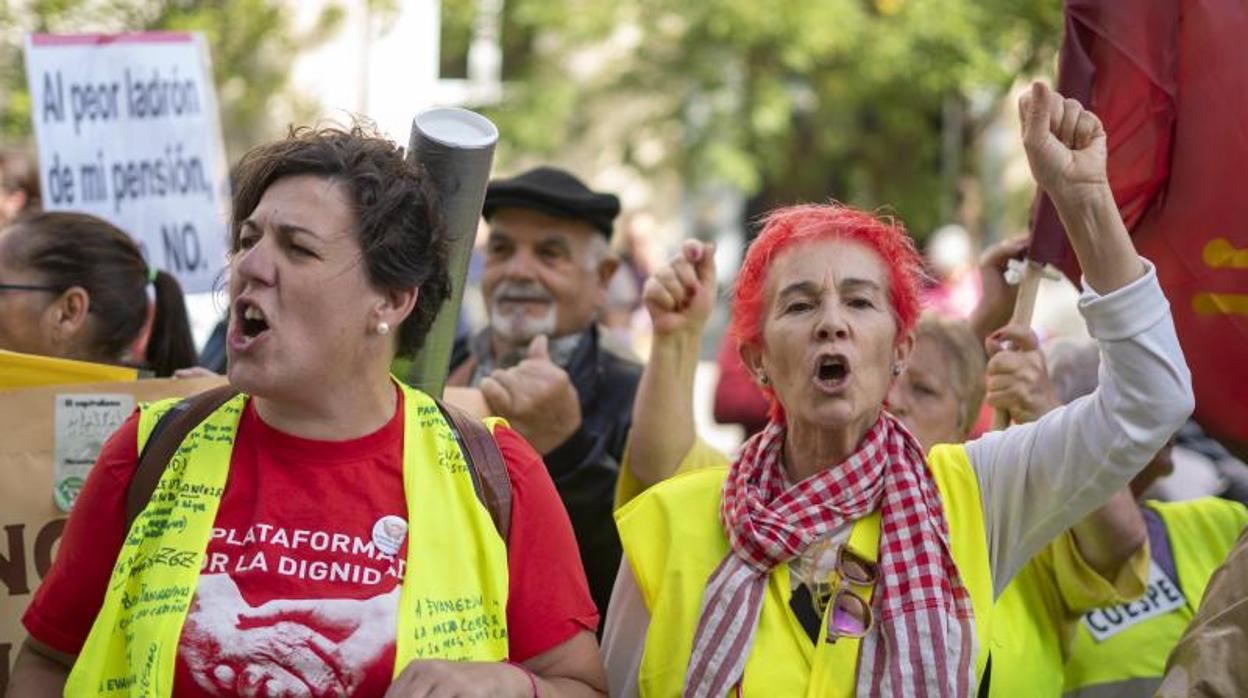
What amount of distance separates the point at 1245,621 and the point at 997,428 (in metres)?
1.04

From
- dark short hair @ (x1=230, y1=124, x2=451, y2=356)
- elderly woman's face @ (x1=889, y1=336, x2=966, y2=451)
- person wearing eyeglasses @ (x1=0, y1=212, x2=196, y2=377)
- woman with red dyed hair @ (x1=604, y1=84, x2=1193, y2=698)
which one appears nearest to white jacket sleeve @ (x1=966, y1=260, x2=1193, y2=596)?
woman with red dyed hair @ (x1=604, y1=84, x2=1193, y2=698)

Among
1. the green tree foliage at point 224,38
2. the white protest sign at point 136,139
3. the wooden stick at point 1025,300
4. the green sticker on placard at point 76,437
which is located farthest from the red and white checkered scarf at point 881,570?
the green tree foliage at point 224,38

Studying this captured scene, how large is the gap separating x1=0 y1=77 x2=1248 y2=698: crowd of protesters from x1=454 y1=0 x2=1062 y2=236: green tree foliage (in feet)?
39.5

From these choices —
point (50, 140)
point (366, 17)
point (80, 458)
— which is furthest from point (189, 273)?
point (366, 17)

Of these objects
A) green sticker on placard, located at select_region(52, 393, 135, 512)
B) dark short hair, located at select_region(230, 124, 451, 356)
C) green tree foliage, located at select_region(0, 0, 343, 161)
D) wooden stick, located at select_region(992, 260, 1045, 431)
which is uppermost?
dark short hair, located at select_region(230, 124, 451, 356)

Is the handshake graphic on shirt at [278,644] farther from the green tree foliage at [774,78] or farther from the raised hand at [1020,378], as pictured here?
the green tree foliage at [774,78]

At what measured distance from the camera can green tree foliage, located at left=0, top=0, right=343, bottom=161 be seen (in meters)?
Result: 10.8

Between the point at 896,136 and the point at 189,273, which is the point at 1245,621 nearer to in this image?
the point at 189,273

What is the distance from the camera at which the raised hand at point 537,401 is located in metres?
4.19

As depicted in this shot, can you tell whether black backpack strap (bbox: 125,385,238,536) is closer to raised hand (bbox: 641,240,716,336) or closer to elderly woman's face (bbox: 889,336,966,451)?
raised hand (bbox: 641,240,716,336)

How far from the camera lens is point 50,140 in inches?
214

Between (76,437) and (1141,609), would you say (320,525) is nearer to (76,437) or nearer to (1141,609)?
(76,437)

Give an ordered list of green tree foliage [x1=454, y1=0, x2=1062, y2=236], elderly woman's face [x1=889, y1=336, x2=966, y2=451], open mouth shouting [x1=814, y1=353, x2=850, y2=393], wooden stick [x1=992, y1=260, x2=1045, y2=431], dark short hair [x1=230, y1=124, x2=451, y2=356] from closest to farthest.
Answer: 1. dark short hair [x1=230, y1=124, x2=451, y2=356]
2. open mouth shouting [x1=814, y1=353, x2=850, y2=393]
3. wooden stick [x1=992, y1=260, x2=1045, y2=431]
4. elderly woman's face [x1=889, y1=336, x2=966, y2=451]
5. green tree foliage [x1=454, y1=0, x2=1062, y2=236]

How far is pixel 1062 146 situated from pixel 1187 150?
519 mm
